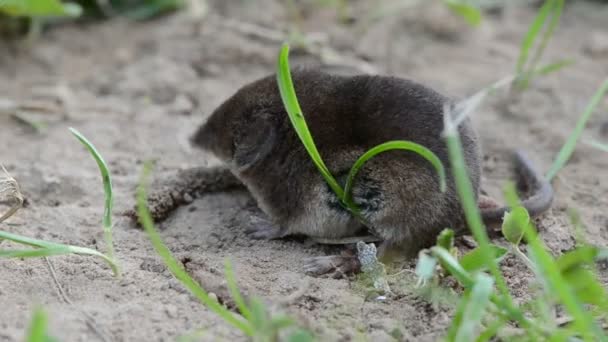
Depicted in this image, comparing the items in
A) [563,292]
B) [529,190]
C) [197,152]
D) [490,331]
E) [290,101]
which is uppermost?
[290,101]

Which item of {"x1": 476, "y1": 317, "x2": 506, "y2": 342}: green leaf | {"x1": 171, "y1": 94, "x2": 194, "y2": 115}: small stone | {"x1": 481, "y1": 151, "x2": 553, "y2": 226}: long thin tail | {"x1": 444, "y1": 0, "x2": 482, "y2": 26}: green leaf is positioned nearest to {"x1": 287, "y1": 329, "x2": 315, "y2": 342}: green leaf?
{"x1": 476, "y1": 317, "x2": 506, "y2": 342}: green leaf

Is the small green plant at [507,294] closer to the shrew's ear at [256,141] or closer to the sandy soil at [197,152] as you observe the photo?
the sandy soil at [197,152]

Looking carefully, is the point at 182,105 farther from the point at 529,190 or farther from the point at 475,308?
the point at 475,308

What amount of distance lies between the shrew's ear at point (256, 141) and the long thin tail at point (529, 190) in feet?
2.93

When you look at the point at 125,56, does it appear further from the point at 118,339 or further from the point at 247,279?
the point at 118,339

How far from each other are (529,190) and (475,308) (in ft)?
4.98

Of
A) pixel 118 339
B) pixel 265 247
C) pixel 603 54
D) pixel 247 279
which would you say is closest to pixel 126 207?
pixel 265 247

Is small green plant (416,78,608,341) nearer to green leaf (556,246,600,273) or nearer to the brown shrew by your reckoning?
green leaf (556,246,600,273)

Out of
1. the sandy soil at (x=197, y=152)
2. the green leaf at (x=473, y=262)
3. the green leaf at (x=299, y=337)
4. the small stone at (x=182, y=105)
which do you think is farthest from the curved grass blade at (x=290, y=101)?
the small stone at (x=182, y=105)

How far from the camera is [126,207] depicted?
121 inches

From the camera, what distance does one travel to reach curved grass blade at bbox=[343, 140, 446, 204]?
6.97 feet

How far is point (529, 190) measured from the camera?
10.6 feet

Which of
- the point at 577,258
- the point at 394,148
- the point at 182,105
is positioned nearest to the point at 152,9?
the point at 182,105

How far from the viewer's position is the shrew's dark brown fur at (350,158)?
8.62 ft
